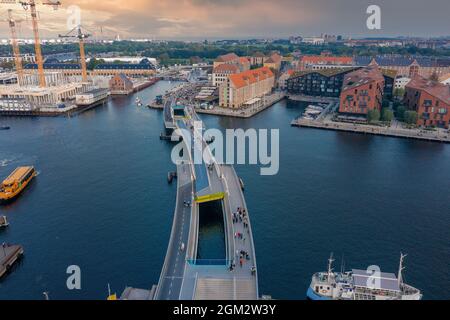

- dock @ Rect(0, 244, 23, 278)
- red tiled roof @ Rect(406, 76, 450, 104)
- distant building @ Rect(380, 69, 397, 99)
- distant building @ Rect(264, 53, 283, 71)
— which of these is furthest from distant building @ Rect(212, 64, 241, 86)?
dock @ Rect(0, 244, 23, 278)

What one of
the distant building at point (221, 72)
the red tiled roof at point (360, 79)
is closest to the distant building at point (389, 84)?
the red tiled roof at point (360, 79)

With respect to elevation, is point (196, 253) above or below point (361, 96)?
below

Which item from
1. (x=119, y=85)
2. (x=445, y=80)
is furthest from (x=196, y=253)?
(x=445, y=80)

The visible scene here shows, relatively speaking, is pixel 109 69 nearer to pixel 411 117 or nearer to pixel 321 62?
pixel 321 62

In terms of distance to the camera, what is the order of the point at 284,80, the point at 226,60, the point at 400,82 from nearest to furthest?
the point at 400,82 → the point at 284,80 → the point at 226,60

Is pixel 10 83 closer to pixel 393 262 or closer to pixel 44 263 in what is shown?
pixel 44 263
